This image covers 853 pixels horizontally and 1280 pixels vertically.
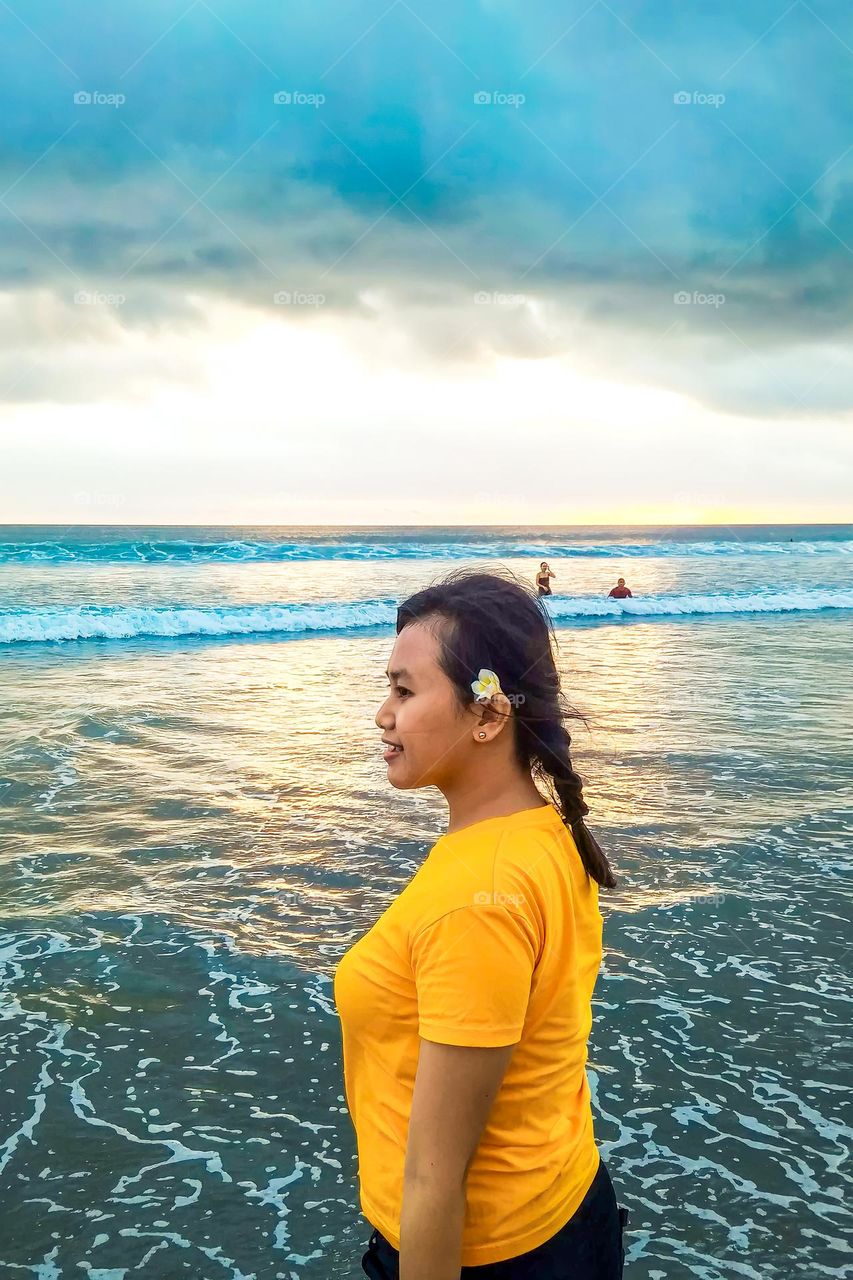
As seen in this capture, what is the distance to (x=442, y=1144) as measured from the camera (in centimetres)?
144

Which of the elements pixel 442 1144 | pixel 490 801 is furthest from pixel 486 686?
pixel 442 1144

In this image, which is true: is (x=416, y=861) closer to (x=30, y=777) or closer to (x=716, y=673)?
(x=30, y=777)

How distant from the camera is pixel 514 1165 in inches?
61.7

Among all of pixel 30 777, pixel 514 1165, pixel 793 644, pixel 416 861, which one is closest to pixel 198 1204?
pixel 514 1165

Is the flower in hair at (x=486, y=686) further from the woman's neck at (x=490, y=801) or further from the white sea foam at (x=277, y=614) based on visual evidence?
the white sea foam at (x=277, y=614)

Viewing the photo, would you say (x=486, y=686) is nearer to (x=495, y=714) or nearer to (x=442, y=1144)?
(x=495, y=714)

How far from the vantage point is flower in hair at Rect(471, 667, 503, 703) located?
1.70m

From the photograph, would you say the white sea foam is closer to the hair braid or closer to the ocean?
the ocean

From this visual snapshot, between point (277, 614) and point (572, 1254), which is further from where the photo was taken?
point (277, 614)

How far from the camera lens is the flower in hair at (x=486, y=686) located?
5.58 feet

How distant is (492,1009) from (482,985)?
0.04 m

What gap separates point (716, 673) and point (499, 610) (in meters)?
14.4

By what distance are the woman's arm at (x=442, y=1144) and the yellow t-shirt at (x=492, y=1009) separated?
4cm

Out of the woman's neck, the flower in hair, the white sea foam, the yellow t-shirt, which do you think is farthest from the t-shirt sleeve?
the white sea foam
